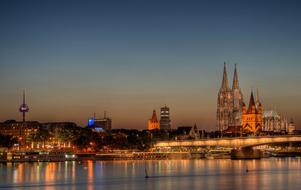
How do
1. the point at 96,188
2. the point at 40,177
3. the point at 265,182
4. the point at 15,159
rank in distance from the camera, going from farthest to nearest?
the point at 15,159
the point at 40,177
the point at 265,182
the point at 96,188

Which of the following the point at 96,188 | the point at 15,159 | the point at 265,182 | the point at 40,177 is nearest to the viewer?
the point at 96,188

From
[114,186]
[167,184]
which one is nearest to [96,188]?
[114,186]

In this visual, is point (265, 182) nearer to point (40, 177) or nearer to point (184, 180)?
point (184, 180)

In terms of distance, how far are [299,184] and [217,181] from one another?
1289cm

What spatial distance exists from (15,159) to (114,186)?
10330 centimetres

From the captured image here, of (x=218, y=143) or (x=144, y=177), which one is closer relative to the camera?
(x=144, y=177)

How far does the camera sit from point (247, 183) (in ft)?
305

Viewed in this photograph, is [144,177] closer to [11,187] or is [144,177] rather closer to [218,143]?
[11,187]

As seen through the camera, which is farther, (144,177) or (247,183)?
(144,177)

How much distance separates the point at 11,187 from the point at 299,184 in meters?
39.4

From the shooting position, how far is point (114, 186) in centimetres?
9075

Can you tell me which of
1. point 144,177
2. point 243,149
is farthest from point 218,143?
point 144,177

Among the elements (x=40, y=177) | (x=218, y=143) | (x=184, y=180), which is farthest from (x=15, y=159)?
(x=184, y=180)

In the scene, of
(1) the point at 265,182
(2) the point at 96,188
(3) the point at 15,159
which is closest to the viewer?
(2) the point at 96,188
